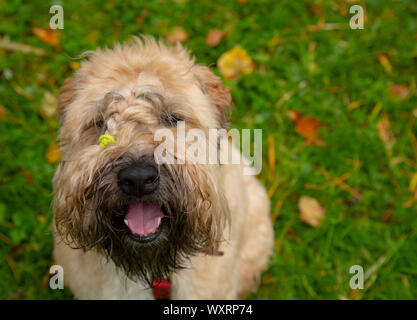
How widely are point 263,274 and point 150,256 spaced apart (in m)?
1.70

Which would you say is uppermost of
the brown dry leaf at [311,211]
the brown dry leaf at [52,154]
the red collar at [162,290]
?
the brown dry leaf at [52,154]

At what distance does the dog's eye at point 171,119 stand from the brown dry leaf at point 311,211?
1.99 metres

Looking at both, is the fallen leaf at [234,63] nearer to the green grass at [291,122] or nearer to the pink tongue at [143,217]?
the green grass at [291,122]

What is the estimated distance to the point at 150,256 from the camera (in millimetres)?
2396

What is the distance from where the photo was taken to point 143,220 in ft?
7.47

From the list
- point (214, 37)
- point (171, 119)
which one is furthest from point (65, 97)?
point (214, 37)

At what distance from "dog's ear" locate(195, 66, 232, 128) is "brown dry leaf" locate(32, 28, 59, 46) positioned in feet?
8.23

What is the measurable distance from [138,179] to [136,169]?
5cm

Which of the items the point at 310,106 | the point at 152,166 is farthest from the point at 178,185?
the point at 310,106

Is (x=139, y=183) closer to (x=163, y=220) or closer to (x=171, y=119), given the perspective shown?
(x=163, y=220)

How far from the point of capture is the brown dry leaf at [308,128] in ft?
13.9

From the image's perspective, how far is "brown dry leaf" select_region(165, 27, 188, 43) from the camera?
14.8ft

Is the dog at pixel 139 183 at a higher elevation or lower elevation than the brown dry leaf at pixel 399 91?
lower

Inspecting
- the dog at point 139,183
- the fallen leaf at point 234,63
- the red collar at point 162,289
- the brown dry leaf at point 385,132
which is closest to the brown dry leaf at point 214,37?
the fallen leaf at point 234,63
